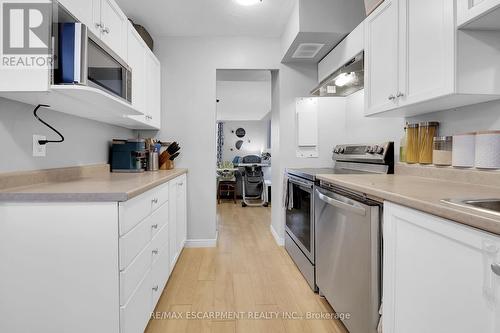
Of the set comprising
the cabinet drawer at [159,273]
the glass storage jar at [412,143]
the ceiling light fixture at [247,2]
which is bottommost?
the cabinet drawer at [159,273]

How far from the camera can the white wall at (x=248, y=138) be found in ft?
29.0

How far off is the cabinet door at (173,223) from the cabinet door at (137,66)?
735 mm

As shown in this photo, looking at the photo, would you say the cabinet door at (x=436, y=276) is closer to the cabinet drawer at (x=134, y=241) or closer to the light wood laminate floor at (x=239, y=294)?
the light wood laminate floor at (x=239, y=294)

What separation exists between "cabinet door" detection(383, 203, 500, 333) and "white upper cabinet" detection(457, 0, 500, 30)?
828mm

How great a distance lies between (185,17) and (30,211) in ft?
7.46

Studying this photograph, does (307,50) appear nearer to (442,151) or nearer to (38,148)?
(442,151)

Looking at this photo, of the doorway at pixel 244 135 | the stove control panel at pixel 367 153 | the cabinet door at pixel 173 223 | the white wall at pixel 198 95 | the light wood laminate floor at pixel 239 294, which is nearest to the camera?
the light wood laminate floor at pixel 239 294

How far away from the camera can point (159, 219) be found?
1.86m

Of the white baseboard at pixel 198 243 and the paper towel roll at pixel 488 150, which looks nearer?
the paper towel roll at pixel 488 150

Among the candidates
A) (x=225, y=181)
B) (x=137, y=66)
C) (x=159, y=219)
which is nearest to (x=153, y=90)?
(x=137, y=66)

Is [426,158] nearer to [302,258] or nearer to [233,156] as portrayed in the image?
[302,258]

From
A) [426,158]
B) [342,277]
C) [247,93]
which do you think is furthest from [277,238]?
[247,93]

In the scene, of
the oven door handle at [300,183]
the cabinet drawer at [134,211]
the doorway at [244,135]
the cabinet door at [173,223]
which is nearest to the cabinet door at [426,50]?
the oven door handle at [300,183]

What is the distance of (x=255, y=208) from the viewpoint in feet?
18.1
